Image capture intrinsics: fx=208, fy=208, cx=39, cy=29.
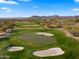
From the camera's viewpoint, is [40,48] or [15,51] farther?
[40,48]

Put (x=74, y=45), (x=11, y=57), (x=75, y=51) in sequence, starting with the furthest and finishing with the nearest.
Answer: (x=74, y=45), (x=75, y=51), (x=11, y=57)

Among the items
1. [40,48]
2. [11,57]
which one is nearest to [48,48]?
[40,48]

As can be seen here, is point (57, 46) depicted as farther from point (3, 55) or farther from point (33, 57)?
point (3, 55)

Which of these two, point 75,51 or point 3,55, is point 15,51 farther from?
point 75,51

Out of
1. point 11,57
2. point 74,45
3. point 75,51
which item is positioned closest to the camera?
point 11,57

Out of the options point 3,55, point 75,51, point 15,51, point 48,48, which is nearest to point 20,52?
point 15,51

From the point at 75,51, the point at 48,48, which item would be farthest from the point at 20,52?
the point at 75,51

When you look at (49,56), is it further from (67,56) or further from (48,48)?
(48,48)

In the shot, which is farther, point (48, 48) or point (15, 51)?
point (48, 48)
